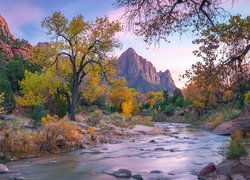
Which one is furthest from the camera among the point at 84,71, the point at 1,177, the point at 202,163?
the point at 84,71

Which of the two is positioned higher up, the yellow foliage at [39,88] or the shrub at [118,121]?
the yellow foliage at [39,88]

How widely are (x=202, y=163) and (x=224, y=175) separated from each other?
155 inches

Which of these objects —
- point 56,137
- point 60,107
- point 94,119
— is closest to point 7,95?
point 60,107

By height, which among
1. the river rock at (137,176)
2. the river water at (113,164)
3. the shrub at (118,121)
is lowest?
→ the river rock at (137,176)

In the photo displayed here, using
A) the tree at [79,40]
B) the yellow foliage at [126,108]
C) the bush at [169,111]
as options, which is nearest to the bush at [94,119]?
the tree at [79,40]

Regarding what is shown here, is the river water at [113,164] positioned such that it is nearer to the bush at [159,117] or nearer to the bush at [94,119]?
the bush at [94,119]

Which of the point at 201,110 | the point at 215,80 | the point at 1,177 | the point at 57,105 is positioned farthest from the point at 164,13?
the point at 201,110

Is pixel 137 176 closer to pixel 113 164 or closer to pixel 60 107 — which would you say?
pixel 113 164

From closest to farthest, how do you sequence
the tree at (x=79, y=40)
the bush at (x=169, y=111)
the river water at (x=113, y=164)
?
1. the river water at (x=113, y=164)
2. the tree at (x=79, y=40)
3. the bush at (x=169, y=111)

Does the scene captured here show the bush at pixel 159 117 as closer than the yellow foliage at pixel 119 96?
No

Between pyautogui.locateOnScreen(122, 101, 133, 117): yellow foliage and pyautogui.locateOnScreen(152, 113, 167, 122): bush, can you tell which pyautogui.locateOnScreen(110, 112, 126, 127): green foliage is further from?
pyautogui.locateOnScreen(152, 113, 167, 122): bush

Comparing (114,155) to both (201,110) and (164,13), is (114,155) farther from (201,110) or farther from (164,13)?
(201,110)

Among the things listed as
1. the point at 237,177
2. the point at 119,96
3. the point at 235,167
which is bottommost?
the point at 237,177

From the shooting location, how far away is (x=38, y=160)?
1562 cm
